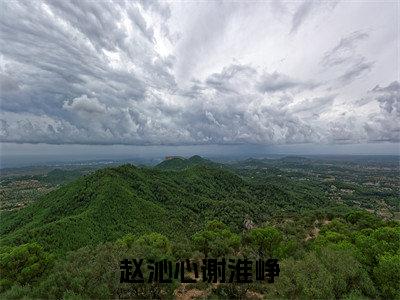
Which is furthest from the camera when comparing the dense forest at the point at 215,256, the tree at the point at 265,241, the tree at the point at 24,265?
the tree at the point at 265,241

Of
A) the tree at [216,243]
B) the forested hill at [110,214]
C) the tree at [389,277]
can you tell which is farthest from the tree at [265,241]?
the forested hill at [110,214]

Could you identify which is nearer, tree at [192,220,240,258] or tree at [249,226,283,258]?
tree at [192,220,240,258]

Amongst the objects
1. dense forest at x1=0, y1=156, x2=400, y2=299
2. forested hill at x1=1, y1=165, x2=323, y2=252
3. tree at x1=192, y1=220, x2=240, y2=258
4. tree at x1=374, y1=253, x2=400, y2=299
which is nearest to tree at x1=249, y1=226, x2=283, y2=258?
dense forest at x1=0, y1=156, x2=400, y2=299

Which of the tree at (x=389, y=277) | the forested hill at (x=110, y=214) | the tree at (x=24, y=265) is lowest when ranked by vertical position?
the forested hill at (x=110, y=214)

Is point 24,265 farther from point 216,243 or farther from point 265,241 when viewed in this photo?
point 265,241

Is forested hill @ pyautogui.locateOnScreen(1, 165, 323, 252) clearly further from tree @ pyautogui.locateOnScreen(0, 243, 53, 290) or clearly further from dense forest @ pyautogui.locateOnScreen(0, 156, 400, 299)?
tree @ pyautogui.locateOnScreen(0, 243, 53, 290)

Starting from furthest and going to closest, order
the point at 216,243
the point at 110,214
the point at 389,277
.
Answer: the point at 110,214, the point at 216,243, the point at 389,277

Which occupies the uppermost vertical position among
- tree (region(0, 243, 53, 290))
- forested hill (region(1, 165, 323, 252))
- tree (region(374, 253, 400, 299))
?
tree (region(374, 253, 400, 299))

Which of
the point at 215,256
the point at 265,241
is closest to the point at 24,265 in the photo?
the point at 215,256

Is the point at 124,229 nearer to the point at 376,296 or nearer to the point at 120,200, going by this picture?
the point at 120,200

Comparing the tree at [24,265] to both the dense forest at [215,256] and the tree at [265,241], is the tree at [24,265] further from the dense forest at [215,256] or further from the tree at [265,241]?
the tree at [265,241]

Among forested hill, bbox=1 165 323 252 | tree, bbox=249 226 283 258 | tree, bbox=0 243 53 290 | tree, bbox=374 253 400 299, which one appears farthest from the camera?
forested hill, bbox=1 165 323 252
